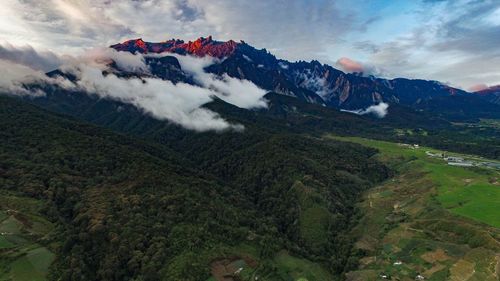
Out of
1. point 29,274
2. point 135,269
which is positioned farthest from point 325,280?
point 29,274

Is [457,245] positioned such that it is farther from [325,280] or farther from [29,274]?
[29,274]

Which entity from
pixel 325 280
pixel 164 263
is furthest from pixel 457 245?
pixel 164 263

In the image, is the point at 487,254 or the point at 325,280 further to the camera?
the point at 325,280

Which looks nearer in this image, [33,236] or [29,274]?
[29,274]

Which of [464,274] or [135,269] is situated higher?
[464,274]

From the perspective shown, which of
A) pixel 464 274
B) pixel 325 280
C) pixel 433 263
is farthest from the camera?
pixel 325 280

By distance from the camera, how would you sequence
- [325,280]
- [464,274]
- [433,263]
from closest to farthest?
[464,274]
[433,263]
[325,280]

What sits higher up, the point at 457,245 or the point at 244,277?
the point at 457,245

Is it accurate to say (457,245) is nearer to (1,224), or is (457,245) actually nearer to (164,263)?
(164,263)

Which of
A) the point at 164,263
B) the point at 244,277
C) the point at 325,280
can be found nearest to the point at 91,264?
the point at 164,263
